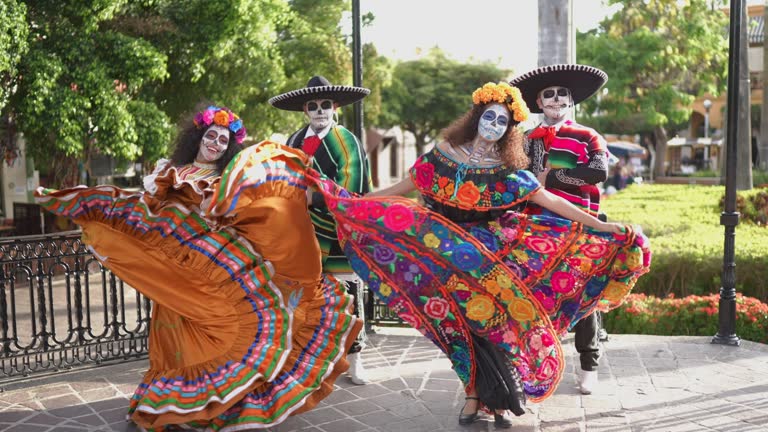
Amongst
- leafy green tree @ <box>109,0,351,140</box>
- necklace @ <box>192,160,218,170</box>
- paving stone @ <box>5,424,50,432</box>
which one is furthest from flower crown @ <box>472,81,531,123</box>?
leafy green tree @ <box>109,0,351,140</box>

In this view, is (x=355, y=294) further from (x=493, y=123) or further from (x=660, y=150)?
(x=660, y=150)

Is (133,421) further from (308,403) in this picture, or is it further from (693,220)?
(693,220)

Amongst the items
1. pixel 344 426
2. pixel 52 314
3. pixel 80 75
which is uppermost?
pixel 80 75

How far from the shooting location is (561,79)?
5.62 metres

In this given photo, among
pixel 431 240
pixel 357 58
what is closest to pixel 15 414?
pixel 431 240

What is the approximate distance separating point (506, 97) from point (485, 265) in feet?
3.31

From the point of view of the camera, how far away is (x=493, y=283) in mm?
4633

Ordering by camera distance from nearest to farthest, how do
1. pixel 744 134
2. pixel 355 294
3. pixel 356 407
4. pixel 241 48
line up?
pixel 356 407
pixel 355 294
pixel 241 48
pixel 744 134

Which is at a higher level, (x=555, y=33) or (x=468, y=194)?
(x=555, y=33)

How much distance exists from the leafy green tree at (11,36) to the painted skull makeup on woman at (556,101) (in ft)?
19.6

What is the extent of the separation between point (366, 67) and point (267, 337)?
15.2 metres

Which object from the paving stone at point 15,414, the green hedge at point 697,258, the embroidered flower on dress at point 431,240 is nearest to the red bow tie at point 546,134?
the embroidered flower on dress at point 431,240

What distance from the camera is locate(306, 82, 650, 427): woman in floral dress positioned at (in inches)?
183

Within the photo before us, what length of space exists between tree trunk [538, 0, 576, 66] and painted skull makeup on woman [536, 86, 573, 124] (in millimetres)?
2789
